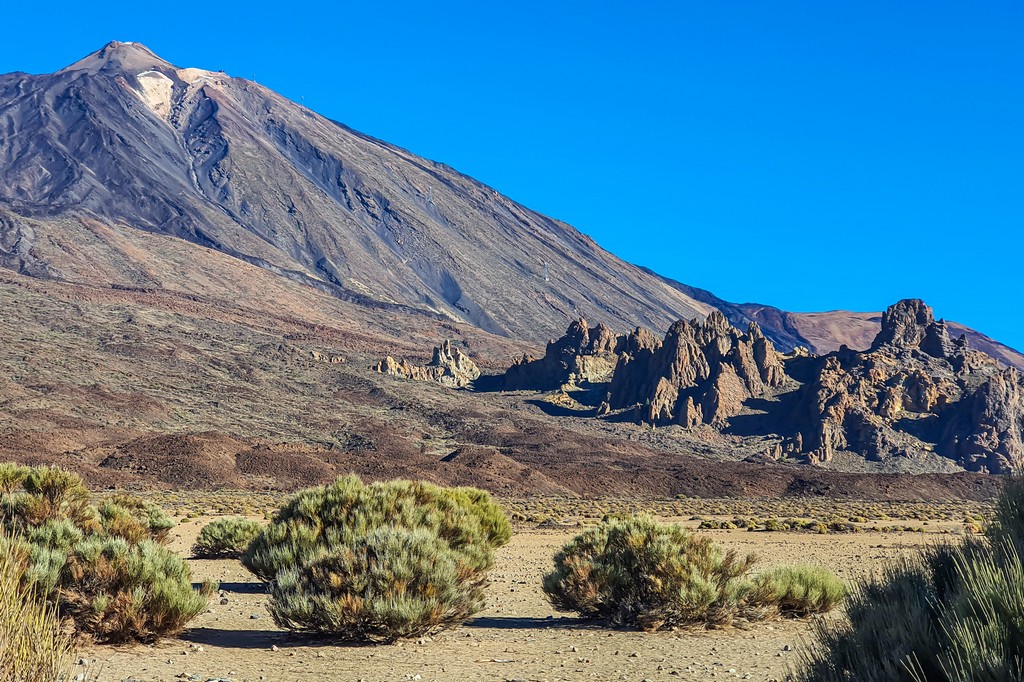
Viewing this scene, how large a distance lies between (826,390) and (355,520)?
231ft

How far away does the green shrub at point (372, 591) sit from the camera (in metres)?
10.3

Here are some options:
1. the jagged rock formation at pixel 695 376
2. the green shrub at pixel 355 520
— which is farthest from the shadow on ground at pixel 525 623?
the jagged rock formation at pixel 695 376

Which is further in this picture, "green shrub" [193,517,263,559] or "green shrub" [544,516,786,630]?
"green shrub" [193,517,263,559]

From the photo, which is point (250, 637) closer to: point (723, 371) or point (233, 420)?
point (233, 420)

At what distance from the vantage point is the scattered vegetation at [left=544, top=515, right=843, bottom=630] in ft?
37.6

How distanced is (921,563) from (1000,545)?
936 millimetres

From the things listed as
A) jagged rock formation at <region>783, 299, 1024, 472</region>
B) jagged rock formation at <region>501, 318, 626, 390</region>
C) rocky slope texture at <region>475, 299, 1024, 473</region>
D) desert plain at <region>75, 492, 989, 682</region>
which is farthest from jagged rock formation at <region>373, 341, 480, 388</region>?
desert plain at <region>75, 492, 989, 682</region>

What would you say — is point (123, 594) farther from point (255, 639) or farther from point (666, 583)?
point (666, 583)

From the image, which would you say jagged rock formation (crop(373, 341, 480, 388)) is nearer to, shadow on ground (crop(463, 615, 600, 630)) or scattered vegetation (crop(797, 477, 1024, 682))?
shadow on ground (crop(463, 615, 600, 630))

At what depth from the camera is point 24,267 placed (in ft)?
421

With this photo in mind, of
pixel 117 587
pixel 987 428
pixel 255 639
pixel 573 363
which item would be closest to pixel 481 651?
pixel 255 639

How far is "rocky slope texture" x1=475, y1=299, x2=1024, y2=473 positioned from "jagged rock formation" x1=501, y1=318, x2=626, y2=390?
0.16m

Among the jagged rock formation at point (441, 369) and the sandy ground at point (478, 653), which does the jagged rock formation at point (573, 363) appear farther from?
the sandy ground at point (478, 653)

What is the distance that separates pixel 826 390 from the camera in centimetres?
7925
